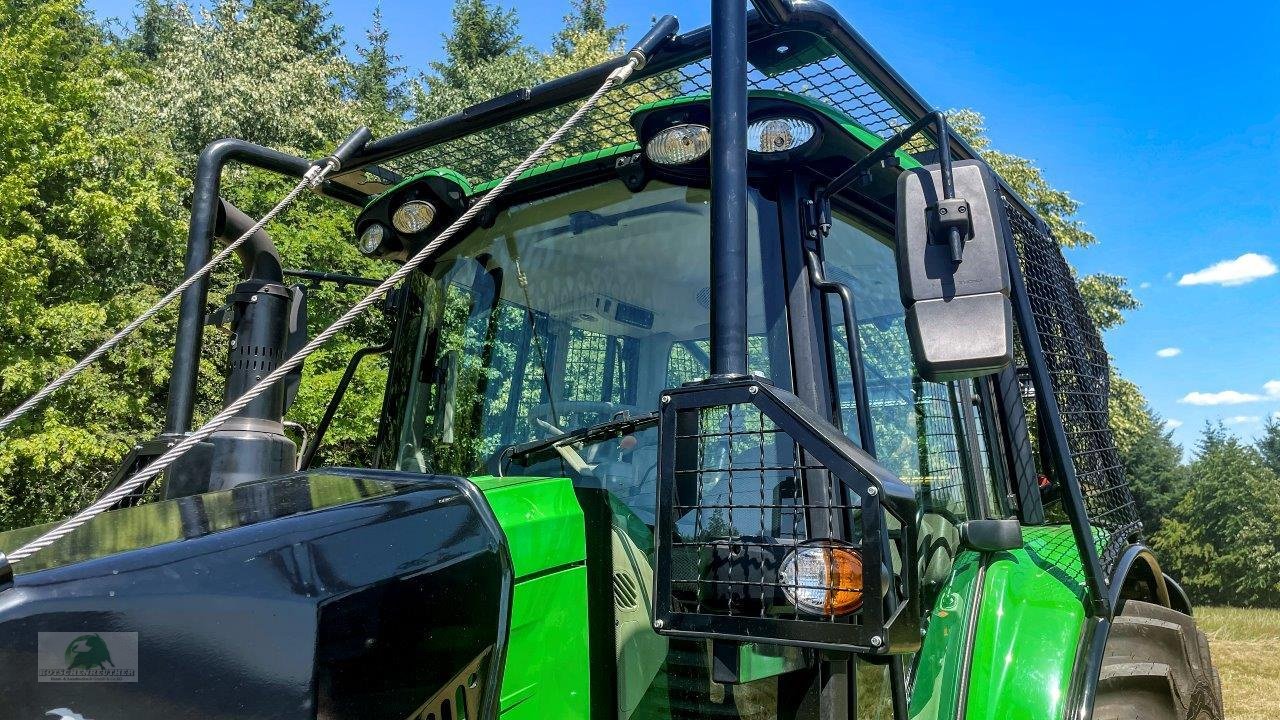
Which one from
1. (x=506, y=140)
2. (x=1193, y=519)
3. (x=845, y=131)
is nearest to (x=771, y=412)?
(x=845, y=131)

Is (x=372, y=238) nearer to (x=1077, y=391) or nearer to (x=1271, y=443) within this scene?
(x=1077, y=391)

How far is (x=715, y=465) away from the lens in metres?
1.93

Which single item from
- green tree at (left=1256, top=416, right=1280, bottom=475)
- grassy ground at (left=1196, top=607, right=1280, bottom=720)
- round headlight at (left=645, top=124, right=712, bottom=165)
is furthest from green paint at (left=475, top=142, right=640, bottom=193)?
green tree at (left=1256, top=416, right=1280, bottom=475)

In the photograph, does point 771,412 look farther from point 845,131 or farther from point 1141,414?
point 1141,414

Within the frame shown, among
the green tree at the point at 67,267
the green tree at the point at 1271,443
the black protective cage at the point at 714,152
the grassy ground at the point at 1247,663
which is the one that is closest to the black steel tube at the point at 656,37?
the black protective cage at the point at 714,152

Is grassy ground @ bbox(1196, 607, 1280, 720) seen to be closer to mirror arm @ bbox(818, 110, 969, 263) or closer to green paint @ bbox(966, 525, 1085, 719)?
green paint @ bbox(966, 525, 1085, 719)

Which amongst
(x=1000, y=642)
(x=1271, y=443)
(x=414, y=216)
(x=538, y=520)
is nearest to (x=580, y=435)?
(x=538, y=520)

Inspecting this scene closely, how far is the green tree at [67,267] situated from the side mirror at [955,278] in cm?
1396

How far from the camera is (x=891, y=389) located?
2.32 meters

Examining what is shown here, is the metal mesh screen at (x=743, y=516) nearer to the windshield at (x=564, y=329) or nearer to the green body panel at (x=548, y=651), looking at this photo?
the windshield at (x=564, y=329)

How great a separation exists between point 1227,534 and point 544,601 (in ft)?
123

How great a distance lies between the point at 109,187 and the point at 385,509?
16597mm

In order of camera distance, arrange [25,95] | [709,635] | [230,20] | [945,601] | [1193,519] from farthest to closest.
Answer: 1. [1193,519]
2. [230,20]
3. [25,95]
4. [945,601]
5. [709,635]

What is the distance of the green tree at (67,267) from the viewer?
12961 mm
